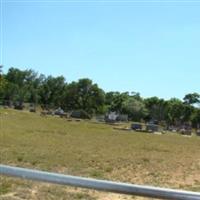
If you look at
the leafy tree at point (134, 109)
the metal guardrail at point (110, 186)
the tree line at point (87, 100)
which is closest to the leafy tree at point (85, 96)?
the tree line at point (87, 100)

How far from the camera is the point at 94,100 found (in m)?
117

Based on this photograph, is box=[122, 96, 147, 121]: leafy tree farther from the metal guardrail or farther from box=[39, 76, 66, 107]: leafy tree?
the metal guardrail

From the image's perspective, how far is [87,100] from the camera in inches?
4579

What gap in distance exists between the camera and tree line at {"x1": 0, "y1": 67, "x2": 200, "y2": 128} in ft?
376

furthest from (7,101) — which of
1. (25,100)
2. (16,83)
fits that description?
(16,83)

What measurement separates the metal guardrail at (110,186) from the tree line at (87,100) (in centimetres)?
10469

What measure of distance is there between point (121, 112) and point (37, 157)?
114m

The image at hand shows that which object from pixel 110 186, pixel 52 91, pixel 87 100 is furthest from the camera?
pixel 52 91

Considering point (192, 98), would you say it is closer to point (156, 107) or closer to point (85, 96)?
point (156, 107)

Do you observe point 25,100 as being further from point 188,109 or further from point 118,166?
point 118,166

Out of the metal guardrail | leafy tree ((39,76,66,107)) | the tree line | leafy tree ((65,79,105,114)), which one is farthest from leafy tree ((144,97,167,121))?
the metal guardrail

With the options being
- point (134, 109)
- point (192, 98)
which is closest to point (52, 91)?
point (134, 109)

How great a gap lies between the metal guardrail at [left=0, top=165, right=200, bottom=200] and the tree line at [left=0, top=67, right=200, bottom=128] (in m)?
105

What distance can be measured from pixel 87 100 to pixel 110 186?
114209mm
